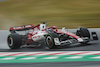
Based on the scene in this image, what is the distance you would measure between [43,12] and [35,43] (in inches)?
382

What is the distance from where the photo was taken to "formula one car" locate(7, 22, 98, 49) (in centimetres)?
855

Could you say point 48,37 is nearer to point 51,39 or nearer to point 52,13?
point 51,39

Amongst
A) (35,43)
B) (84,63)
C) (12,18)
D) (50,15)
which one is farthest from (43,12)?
(84,63)

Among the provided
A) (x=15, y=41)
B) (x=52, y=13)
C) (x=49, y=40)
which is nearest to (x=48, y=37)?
(x=49, y=40)

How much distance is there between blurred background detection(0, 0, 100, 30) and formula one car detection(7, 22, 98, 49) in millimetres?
6715

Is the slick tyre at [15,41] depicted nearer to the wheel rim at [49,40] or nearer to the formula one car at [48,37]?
the formula one car at [48,37]

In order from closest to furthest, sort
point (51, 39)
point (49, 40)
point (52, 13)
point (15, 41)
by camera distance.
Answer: point (51, 39) < point (49, 40) < point (15, 41) < point (52, 13)

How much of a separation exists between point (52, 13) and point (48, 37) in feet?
34.0

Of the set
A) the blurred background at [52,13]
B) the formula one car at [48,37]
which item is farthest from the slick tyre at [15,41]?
the blurred background at [52,13]

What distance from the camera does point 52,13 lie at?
18844 mm

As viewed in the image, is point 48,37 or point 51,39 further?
point 48,37

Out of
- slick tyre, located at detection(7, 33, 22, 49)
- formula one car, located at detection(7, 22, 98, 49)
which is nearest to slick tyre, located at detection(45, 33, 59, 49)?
formula one car, located at detection(7, 22, 98, 49)

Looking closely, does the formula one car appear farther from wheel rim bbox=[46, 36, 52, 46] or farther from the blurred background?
the blurred background

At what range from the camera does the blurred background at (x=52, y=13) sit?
17047mm
